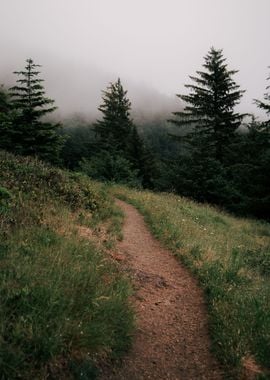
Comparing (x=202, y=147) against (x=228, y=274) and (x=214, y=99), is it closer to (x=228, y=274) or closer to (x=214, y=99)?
(x=214, y=99)

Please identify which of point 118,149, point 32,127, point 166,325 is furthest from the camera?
point 118,149

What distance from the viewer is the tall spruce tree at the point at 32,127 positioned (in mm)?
25141

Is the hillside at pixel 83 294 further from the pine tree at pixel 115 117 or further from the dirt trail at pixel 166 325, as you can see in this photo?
the pine tree at pixel 115 117

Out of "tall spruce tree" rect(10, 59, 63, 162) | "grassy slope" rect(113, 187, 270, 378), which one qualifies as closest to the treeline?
"tall spruce tree" rect(10, 59, 63, 162)

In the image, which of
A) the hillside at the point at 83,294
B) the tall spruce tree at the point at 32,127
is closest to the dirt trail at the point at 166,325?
the hillside at the point at 83,294

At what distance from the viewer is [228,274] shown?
7582mm

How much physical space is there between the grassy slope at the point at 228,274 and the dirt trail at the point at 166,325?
0.24m

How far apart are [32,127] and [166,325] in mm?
21904

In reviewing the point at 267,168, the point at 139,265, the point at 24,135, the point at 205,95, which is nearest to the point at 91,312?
the point at 139,265

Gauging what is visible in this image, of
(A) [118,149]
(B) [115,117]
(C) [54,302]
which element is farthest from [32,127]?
(B) [115,117]

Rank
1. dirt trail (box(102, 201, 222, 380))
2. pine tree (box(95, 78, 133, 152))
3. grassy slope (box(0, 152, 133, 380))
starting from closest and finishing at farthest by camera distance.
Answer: grassy slope (box(0, 152, 133, 380))
dirt trail (box(102, 201, 222, 380))
pine tree (box(95, 78, 133, 152))

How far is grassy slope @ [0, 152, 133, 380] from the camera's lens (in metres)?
3.98

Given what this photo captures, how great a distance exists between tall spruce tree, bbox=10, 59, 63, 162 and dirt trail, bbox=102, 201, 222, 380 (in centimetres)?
1766

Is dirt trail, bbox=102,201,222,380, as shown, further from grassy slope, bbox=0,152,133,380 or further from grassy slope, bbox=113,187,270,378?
grassy slope, bbox=0,152,133,380
